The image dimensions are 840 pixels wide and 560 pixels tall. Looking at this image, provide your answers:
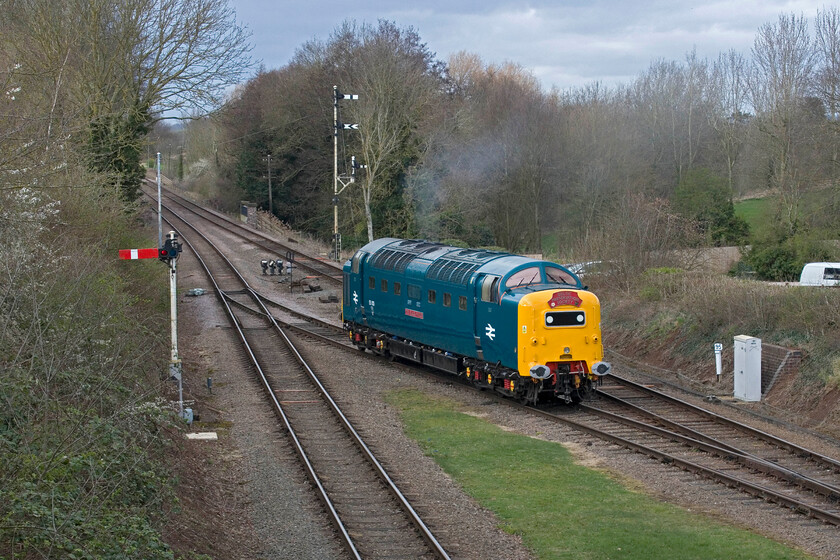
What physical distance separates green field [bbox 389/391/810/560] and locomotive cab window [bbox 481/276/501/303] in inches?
122

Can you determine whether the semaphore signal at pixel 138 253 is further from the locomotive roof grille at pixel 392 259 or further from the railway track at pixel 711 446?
the railway track at pixel 711 446

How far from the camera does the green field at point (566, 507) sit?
10961 millimetres

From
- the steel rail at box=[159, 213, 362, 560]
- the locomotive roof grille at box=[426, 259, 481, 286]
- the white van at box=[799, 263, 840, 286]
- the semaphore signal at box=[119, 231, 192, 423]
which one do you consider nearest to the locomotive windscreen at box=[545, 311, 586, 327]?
the locomotive roof grille at box=[426, 259, 481, 286]

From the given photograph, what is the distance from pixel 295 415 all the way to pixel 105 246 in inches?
308

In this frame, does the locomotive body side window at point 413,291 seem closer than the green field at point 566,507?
No

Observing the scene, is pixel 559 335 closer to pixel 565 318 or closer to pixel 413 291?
pixel 565 318

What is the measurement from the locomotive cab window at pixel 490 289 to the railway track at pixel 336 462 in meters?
4.11

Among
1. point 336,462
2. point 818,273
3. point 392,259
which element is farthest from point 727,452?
point 818,273

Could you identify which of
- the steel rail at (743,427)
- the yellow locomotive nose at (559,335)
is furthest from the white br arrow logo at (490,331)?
the steel rail at (743,427)

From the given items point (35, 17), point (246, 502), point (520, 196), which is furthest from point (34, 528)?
point (520, 196)

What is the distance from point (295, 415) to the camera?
61.5ft

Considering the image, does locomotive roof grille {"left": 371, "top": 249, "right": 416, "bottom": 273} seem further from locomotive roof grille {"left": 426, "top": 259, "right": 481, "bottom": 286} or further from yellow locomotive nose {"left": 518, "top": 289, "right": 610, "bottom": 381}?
yellow locomotive nose {"left": 518, "top": 289, "right": 610, "bottom": 381}

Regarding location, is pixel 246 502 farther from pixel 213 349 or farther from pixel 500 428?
pixel 213 349

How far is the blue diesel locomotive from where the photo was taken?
60.9 ft
